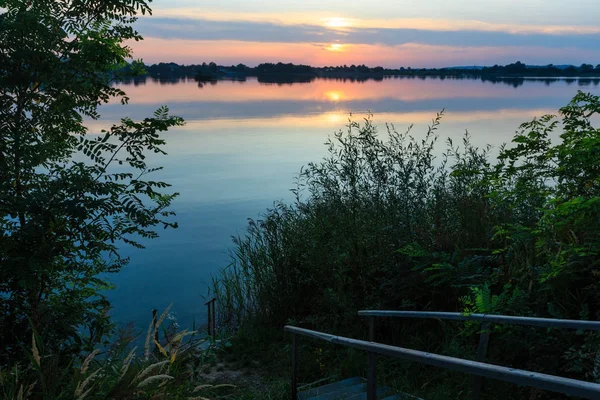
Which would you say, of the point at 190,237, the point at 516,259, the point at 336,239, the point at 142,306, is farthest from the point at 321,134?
the point at 516,259

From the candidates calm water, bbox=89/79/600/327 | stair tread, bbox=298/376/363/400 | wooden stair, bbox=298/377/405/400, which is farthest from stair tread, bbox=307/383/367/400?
calm water, bbox=89/79/600/327

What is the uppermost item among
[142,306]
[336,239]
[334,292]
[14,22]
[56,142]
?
[14,22]

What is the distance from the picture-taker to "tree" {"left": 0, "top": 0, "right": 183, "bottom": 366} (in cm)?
446

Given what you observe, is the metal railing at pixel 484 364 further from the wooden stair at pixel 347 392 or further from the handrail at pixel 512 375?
the wooden stair at pixel 347 392

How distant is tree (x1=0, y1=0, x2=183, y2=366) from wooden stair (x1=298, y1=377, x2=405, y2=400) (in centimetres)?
228

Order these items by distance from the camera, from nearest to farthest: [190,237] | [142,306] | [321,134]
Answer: [142,306]
[190,237]
[321,134]

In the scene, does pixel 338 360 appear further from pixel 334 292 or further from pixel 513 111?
pixel 513 111

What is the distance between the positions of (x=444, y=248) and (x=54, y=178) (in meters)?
4.93

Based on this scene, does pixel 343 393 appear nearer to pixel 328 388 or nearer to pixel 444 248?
pixel 328 388

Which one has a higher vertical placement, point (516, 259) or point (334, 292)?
point (516, 259)

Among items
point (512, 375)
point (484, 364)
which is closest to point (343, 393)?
point (484, 364)

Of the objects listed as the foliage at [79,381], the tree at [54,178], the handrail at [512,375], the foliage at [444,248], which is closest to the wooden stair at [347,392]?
the foliage at [444,248]

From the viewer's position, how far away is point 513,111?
44750 millimetres

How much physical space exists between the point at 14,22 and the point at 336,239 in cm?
525
